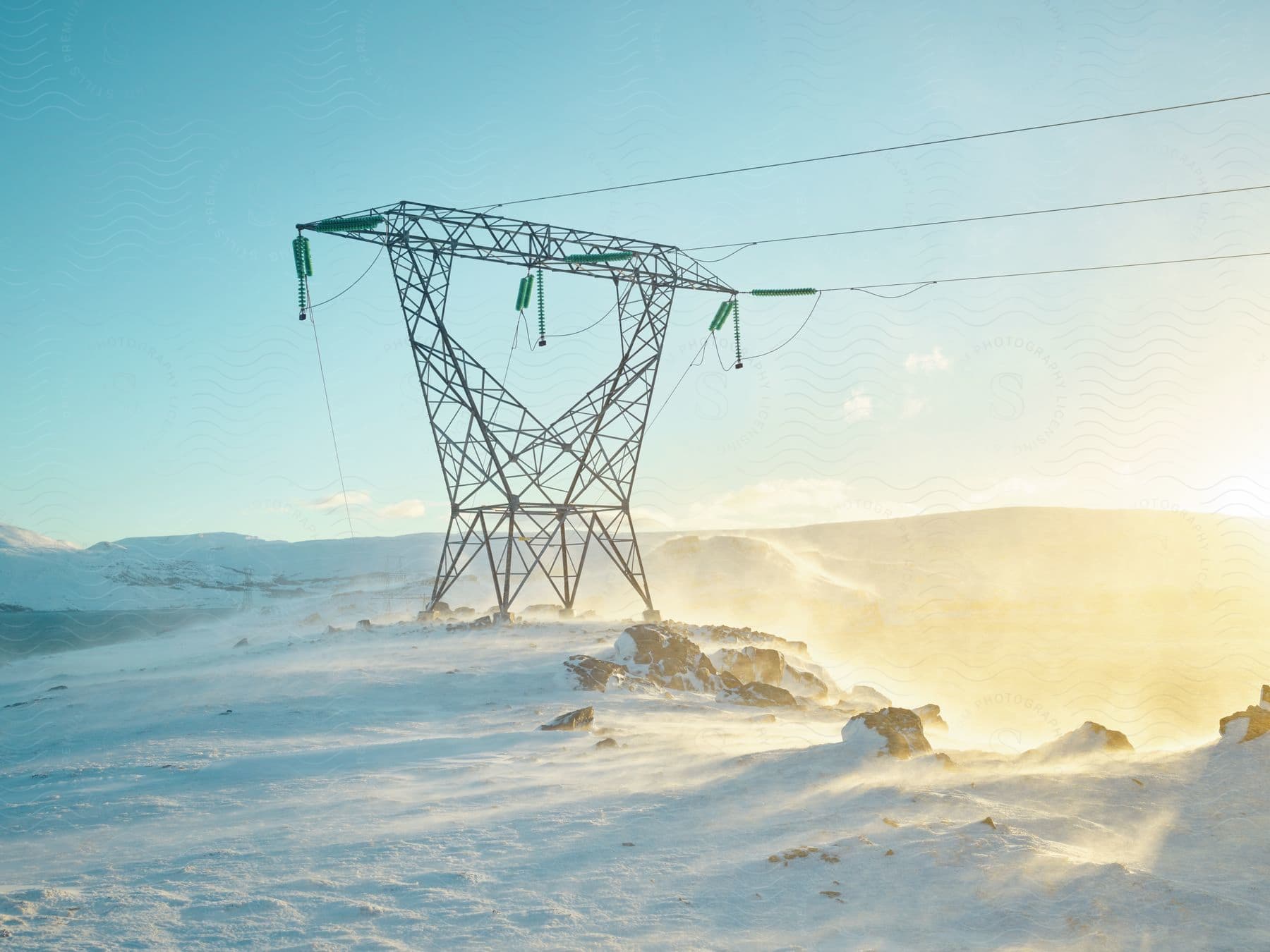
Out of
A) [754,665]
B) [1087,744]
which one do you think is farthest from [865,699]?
[1087,744]

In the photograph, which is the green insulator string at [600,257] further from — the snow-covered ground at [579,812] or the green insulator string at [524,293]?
the snow-covered ground at [579,812]

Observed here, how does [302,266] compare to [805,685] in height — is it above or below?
above

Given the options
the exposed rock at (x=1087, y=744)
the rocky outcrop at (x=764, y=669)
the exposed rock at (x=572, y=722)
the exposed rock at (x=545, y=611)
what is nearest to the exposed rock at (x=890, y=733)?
the exposed rock at (x=1087, y=744)

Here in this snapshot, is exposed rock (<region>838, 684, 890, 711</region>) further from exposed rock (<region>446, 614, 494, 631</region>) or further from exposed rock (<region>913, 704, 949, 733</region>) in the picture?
exposed rock (<region>446, 614, 494, 631</region>)

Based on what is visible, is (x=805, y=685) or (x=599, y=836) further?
(x=805, y=685)

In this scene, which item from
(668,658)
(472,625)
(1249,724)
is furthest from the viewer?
(472,625)

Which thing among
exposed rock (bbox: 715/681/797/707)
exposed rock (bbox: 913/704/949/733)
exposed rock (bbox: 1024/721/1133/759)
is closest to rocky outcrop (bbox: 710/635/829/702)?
exposed rock (bbox: 715/681/797/707)

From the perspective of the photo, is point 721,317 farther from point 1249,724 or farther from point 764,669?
point 1249,724
